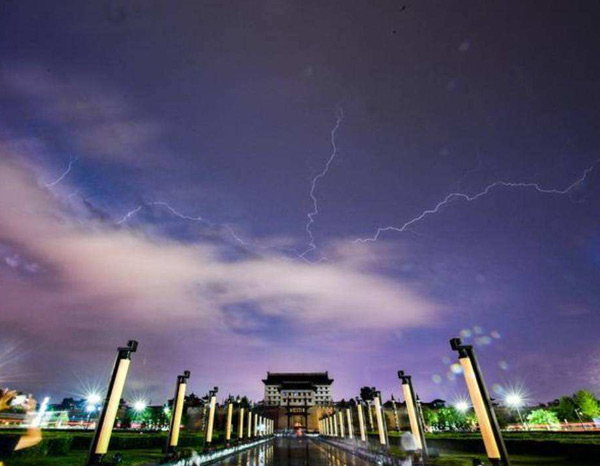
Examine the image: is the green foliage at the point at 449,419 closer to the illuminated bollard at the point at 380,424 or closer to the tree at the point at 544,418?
the tree at the point at 544,418

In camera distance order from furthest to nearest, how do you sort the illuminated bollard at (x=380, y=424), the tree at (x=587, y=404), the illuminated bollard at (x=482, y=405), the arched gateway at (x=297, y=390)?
1. the arched gateway at (x=297, y=390)
2. the tree at (x=587, y=404)
3. the illuminated bollard at (x=380, y=424)
4. the illuminated bollard at (x=482, y=405)

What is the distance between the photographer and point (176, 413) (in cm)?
981

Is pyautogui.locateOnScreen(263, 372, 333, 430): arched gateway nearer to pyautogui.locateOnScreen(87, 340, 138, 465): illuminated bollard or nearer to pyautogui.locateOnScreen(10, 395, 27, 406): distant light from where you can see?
pyautogui.locateOnScreen(87, 340, 138, 465): illuminated bollard

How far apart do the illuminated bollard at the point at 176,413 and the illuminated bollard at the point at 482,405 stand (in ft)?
24.2

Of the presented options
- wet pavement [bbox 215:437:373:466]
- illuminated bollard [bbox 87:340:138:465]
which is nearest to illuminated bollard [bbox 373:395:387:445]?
wet pavement [bbox 215:437:373:466]

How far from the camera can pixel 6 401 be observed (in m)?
3.54

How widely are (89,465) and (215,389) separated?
9362 mm

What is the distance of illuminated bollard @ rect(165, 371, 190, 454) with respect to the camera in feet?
30.1

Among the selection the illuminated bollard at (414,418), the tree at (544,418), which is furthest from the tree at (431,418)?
the illuminated bollard at (414,418)

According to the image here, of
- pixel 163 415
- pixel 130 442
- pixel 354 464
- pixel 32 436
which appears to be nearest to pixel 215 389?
pixel 130 442

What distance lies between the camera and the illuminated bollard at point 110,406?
5582 mm

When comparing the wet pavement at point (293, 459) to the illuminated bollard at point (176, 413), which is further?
the wet pavement at point (293, 459)

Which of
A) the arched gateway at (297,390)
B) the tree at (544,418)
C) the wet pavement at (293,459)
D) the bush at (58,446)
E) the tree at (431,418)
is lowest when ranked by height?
the wet pavement at (293,459)

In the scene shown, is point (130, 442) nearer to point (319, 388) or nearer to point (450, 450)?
point (450, 450)
